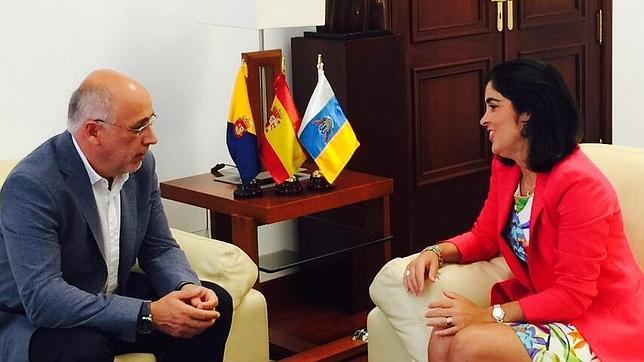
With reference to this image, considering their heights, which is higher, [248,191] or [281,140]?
[281,140]

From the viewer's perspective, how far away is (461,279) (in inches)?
106

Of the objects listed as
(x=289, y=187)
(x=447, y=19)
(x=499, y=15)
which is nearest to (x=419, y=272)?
(x=289, y=187)

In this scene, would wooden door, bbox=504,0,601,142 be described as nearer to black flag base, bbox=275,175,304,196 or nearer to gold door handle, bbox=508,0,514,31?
gold door handle, bbox=508,0,514,31

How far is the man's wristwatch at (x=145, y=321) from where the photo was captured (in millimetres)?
2518

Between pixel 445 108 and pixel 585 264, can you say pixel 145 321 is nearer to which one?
pixel 585 264

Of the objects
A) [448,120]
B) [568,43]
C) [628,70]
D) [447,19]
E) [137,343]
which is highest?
[447,19]

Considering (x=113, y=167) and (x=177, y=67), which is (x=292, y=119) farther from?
(x=113, y=167)

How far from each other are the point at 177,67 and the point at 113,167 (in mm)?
1114

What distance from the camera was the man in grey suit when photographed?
2.45m

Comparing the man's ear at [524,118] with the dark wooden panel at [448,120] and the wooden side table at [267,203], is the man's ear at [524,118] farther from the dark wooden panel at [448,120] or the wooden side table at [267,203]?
the dark wooden panel at [448,120]

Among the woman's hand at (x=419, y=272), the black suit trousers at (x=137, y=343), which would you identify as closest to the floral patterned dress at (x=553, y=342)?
the woman's hand at (x=419, y=272)

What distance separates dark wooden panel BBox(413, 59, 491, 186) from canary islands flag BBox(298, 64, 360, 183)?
75 cm

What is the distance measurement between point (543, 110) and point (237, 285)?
0.90 meters

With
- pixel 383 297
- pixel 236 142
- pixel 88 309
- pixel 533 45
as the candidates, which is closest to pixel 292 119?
pixel 236 142
